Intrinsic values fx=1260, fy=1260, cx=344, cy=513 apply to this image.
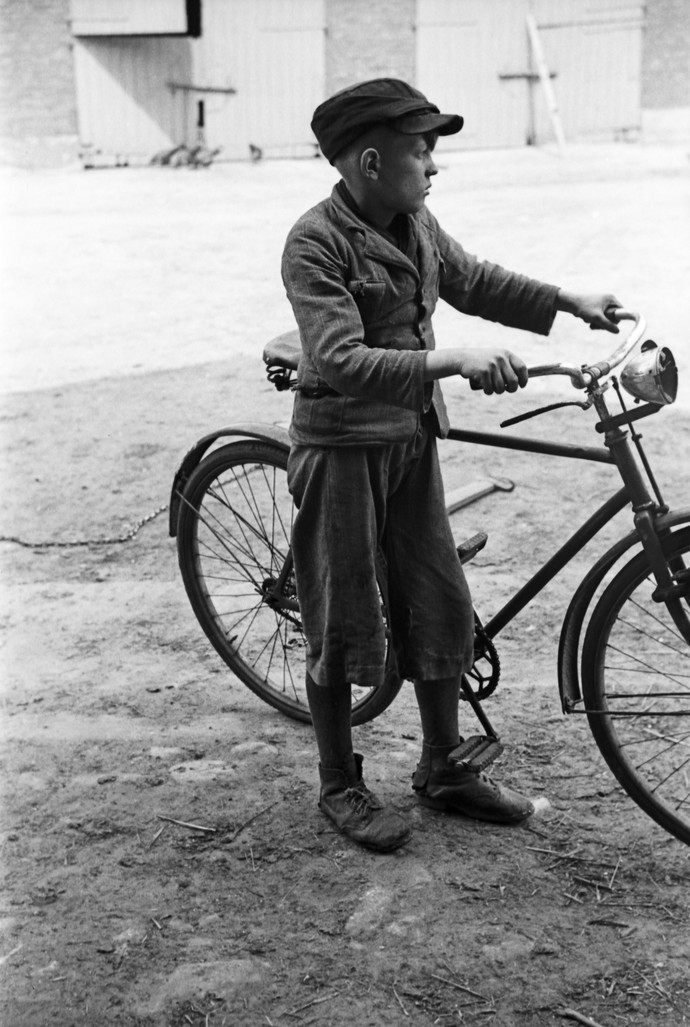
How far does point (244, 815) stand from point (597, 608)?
1062 mm

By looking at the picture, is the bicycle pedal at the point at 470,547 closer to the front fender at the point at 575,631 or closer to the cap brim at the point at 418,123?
the front fender at the point at 575,631

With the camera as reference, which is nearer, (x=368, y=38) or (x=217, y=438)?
(x=217, y=438)

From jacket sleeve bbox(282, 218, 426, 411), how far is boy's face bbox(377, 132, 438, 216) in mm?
163

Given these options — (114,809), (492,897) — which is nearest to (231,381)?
(114,809)

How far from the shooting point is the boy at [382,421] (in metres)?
2.68

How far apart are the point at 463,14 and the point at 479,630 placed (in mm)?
17781

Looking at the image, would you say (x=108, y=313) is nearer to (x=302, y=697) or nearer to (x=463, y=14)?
(x=302, y=697)

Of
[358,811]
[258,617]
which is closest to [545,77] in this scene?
[258,617]

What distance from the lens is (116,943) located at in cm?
274

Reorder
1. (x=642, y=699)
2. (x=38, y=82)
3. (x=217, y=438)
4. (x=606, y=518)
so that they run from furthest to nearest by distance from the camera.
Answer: (x=38, y=82)
(x=642, y=699)
(x=217, y=438)
(x=606, y=518)

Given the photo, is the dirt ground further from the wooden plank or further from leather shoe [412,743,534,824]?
the wooden plank

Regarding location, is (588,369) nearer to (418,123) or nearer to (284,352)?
(418,123)

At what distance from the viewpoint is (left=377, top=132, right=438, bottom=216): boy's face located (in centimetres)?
Answer: 273

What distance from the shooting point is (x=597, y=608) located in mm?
2959
